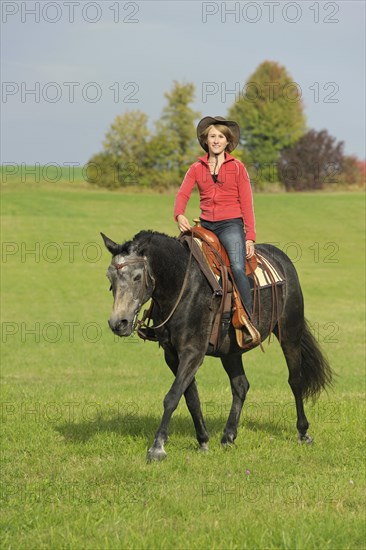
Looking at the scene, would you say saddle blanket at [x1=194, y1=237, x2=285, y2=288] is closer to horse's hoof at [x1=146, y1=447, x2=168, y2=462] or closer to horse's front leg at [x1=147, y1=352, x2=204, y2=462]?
horse's front leg at [x1=147, y1=352, x2=204, y2=462]

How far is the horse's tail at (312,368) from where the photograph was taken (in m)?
10.2

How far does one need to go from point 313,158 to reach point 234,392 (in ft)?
260

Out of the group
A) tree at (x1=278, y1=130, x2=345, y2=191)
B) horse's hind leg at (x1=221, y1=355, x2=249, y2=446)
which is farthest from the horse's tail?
tree at (x1=278, y1=130, x2=345, y2=191)

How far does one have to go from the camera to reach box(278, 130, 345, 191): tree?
83.9 meters

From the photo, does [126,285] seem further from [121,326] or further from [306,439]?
[306,439]

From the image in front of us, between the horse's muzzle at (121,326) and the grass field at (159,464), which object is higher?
the horse's muzzle at (121,326)

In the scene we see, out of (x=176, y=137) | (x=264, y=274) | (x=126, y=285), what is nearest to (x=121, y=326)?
(x=126, y=285)

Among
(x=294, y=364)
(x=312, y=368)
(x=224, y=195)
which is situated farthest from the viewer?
(x=312, y=368)

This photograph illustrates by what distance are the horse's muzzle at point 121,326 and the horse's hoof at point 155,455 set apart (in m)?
1.39

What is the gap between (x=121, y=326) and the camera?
7.13 metres

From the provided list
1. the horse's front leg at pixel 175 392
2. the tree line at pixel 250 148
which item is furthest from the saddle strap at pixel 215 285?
the tree line at pixel 250 148

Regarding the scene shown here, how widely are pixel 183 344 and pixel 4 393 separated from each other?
270 inches

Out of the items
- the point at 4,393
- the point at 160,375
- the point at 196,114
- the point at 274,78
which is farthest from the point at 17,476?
the point at 274,78

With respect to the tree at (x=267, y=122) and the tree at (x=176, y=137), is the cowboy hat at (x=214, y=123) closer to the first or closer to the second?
the tree at (x=176, y=137)
